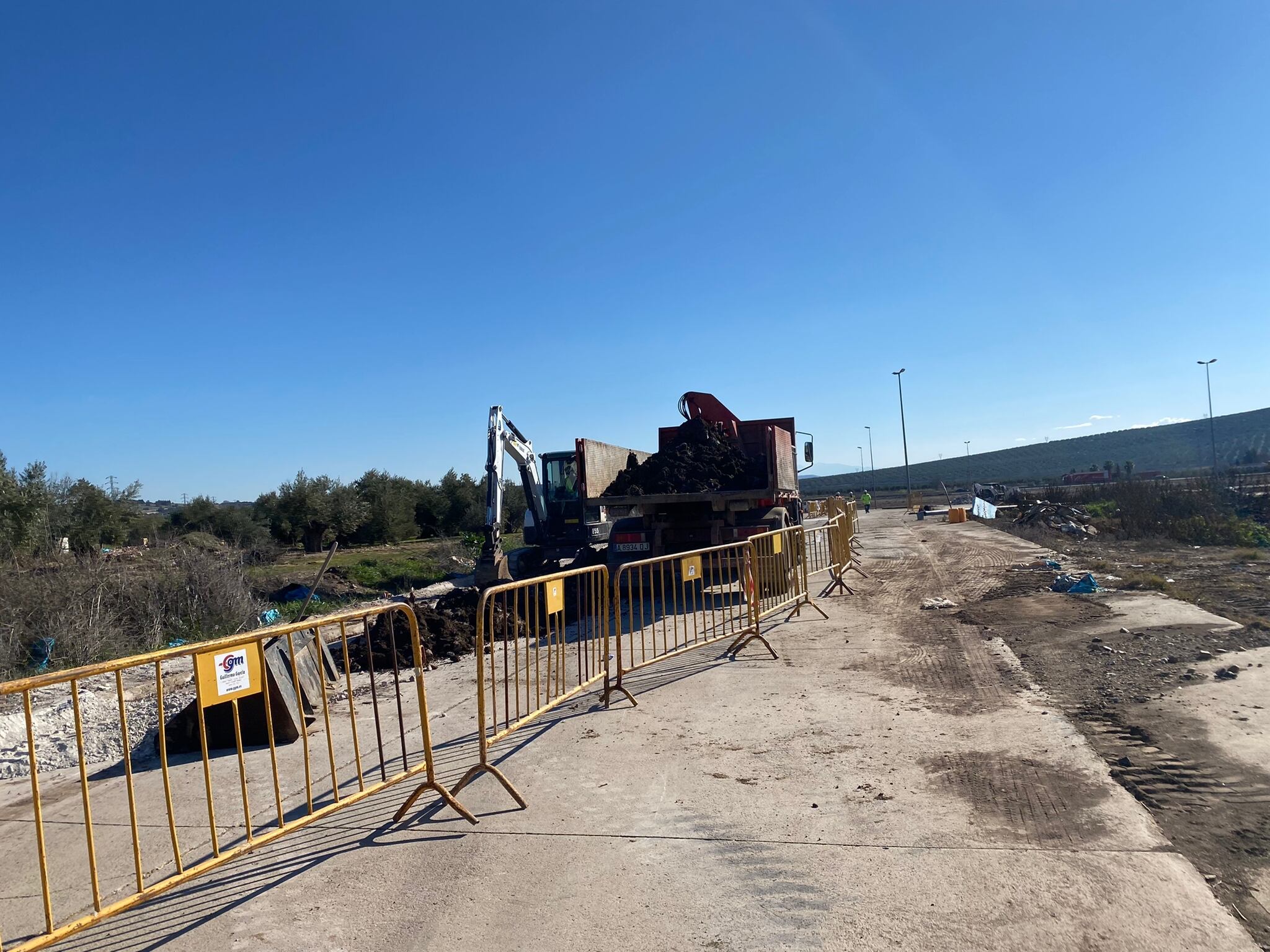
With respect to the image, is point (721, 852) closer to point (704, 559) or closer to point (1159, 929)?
point (1159, 929)

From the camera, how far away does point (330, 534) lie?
38.0 m

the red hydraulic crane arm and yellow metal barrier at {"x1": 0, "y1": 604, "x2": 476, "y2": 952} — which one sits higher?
the red hydraulic crane arm

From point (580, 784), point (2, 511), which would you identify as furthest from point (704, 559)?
point (2, 511)

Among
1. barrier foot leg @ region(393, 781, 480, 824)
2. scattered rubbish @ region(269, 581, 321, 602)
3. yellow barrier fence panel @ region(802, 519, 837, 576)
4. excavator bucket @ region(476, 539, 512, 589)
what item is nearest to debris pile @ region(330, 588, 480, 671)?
excavator bucket @ region(476, 539, 512, 589)

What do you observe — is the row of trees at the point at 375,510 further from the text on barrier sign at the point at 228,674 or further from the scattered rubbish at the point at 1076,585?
the text on barrier sign at the point at 228,674

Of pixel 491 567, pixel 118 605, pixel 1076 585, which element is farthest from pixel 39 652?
pixel 1076 585

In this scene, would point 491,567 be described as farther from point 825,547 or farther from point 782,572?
point 825,547

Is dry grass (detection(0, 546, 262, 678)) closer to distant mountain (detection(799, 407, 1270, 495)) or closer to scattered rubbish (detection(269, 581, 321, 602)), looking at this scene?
scattered rubbish (detection(269, 581, 321, 602))

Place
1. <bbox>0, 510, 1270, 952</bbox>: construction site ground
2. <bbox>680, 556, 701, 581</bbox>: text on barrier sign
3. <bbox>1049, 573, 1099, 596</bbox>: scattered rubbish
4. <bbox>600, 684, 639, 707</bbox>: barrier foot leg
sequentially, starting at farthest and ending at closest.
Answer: <bbox>1049, 573, 1099, 596</bbox>: scattered rubbish, <bbox>680, 556, 701, 581</bbox>: text on barrier sign, <bbox>600, 684, 639, 707</bbox>: barrier foot leg, <bbox>0, 510, 1270, 952</bbox>: construction site ground

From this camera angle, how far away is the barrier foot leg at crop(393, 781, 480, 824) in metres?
5.06

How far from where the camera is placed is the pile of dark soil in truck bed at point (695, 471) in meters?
14.4

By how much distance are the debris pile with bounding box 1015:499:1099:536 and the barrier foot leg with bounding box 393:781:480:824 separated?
85.8 feet

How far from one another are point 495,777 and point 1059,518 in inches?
1233

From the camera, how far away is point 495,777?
5652 millimetres
